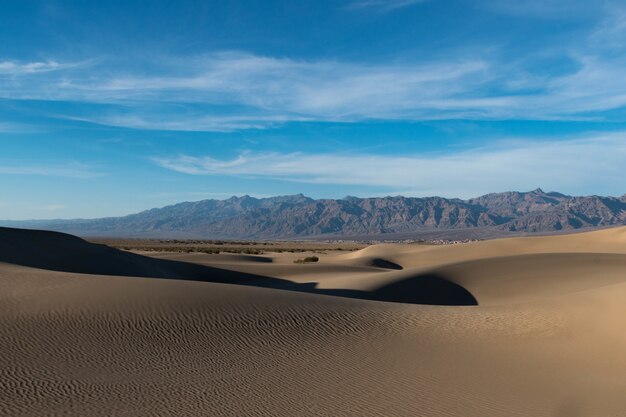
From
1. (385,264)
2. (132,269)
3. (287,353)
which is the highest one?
(132,269)

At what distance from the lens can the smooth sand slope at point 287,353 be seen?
743cm

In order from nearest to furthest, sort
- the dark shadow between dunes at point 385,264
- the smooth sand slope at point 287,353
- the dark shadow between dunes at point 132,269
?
the smooth sand slope at point 287,353 < the dark shadow between dunes at point 132,269 < the dark shadow between dunes at point 385,264

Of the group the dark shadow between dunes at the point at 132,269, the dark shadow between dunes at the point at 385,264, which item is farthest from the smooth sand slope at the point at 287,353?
the dark shadow between dunes at the point at 385,264

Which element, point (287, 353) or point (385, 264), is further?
point (385, 264)

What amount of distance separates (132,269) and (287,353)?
20.6 meters

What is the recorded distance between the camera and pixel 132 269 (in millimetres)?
28125

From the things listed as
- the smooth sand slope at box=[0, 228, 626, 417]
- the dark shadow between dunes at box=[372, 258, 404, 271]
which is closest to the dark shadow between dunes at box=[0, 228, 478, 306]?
the smooth sand slope at box=[0, 228, 626, 417]

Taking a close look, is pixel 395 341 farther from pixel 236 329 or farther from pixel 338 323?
pixel 236 329

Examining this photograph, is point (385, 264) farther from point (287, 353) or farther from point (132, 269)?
point (287, 353)

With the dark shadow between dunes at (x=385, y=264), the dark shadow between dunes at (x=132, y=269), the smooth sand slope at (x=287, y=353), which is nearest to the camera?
the smooth sand slope at (x=287, y=353)

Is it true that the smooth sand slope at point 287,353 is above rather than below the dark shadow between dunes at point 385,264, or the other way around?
above

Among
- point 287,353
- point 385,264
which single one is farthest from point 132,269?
point 385,264

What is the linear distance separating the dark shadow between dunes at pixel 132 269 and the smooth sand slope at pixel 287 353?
28.6ft

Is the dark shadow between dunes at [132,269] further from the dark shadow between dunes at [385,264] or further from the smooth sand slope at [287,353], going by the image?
the dark shadow between dunes at [385,264]
